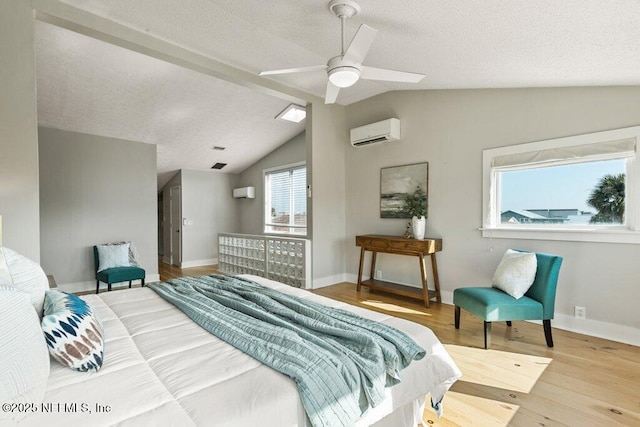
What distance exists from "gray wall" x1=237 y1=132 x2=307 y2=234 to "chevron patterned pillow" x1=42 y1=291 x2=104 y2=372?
534 cm

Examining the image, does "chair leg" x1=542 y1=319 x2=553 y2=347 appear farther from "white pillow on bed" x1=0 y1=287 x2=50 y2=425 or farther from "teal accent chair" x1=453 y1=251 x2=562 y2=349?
"white pillow on bed" x1=0 y1=287 x2=50 y2=425

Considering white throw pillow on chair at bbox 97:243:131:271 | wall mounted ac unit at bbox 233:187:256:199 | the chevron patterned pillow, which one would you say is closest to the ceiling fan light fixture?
the chevron patterned pillow

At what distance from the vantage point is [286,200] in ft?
22.5

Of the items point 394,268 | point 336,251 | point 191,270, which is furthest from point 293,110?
point 191,270

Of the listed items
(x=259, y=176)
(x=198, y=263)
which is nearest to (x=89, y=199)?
(x=198, y=263)

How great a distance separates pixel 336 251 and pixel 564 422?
3719 millimetres

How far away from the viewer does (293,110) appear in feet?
17.6

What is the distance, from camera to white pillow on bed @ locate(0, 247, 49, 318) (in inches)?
51.0

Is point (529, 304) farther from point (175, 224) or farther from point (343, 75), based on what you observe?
point (175, 224)

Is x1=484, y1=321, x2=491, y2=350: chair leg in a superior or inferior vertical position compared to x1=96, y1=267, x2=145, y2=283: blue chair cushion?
inferior

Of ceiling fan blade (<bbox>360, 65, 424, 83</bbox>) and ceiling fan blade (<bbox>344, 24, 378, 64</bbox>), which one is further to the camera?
ceiling fan blade (<bbox>360, 65, 424, 83</bbox>)

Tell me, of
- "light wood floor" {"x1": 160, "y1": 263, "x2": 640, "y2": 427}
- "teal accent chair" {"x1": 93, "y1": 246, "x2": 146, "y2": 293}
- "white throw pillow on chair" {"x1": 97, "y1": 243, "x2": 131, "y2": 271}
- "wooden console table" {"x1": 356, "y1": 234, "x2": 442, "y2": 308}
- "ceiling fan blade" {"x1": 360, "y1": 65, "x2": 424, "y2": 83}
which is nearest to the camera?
"light wood floor" {"x1": 160, "y1": 263, "x2": 640, "y2": 427}

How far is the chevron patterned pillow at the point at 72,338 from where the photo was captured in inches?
44.9

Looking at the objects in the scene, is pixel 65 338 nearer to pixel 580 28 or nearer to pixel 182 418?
pixel 182 418
